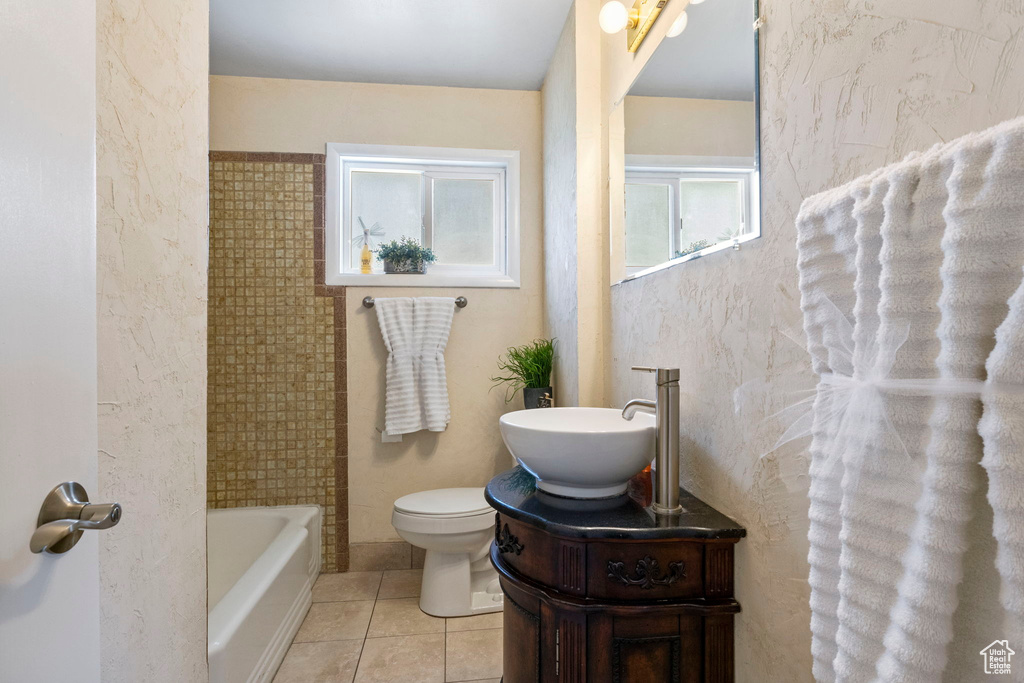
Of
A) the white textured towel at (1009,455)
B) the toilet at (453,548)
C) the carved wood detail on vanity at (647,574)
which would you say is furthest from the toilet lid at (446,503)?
the white textured towel at (1009,455)

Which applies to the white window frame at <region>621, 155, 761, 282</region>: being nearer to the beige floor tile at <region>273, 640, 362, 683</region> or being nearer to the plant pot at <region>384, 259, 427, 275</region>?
the plant pot at <region>384, 259, 427, 275</region>

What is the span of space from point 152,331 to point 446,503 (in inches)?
60.0

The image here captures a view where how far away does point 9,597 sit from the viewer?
0.47 metres

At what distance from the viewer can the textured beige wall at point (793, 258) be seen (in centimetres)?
55

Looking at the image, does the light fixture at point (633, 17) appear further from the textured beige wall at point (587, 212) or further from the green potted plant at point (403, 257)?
the green potted plant at point (403, 257)

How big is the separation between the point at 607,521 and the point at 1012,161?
859 mm

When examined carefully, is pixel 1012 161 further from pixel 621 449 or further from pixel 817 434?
pixel 621 449

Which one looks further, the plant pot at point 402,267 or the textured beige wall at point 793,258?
the plant pot at point 402,267

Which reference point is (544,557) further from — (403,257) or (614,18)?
(403,257)

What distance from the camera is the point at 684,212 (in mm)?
1289

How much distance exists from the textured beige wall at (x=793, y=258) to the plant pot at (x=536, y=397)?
0.99 meters

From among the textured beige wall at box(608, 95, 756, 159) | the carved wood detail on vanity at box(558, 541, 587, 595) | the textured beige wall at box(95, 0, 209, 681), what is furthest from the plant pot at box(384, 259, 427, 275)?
the carved wood detail on vanity at box(558, 541, 587, 595)

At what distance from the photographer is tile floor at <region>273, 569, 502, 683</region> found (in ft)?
5.97

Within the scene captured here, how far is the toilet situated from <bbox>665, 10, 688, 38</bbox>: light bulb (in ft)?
5.87
